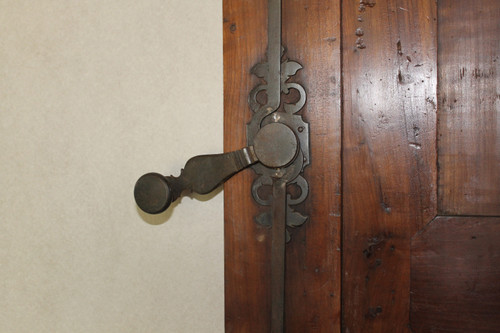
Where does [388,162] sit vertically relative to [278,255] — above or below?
above

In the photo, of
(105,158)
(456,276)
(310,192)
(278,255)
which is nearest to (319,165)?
(310,192)

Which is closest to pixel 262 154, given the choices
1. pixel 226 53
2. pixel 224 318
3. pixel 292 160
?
pixel 292 160

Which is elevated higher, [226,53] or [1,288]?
[226,53]

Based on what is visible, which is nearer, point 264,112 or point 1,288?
point 264,112

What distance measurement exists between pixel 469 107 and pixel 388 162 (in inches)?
5.3

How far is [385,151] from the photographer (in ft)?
1.62

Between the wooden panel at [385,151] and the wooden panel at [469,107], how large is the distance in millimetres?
18

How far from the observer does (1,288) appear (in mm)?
609

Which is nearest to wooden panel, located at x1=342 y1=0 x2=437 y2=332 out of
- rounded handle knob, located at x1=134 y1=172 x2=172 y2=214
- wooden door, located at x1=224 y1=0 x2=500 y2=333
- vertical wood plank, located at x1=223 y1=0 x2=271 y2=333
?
wooden door, located at x1=224 y1=0 x2=500 y2=333

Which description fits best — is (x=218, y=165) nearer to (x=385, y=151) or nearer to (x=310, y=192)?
(x=310, y=192)

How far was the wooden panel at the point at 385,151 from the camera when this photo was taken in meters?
0.49

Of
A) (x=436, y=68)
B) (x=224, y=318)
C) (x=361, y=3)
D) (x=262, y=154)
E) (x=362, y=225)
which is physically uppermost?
(x=361, y=3)

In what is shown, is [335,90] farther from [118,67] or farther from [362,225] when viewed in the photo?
[118,67]

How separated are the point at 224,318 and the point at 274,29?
0.45m
